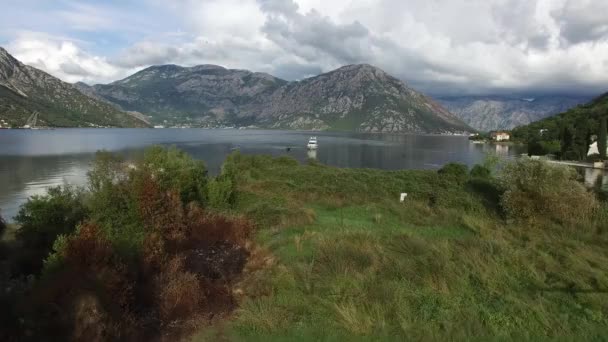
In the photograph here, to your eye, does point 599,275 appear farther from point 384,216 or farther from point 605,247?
point 384,216

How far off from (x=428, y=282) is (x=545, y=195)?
9263 mm

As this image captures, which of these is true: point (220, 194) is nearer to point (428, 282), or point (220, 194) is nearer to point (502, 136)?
point (428, 282)

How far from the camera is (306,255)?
12.5 meters

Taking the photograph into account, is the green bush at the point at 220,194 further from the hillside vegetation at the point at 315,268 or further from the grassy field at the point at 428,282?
the grassy field at the point at 428,282

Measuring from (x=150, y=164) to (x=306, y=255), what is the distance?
41.9 ft

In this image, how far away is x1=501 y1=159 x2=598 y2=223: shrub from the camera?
15.4m

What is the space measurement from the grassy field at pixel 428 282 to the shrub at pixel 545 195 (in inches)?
23.6

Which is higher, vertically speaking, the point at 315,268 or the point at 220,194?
the point at 220,194

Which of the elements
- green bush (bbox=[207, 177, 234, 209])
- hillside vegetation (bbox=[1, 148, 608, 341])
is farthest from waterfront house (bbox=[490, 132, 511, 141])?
green bush (bbox=[207, 177, 234, 209])

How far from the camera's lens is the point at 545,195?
15664mm

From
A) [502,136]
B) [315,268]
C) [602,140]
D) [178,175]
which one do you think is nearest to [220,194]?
[178,175]

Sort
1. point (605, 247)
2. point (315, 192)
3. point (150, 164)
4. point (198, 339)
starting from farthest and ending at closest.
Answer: point (315, 192) < point (150, 164) < point (605, 247) < point (198, 339)

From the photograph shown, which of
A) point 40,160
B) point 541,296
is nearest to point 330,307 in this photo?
point 541,296

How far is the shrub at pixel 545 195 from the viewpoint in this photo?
50.4 ft
